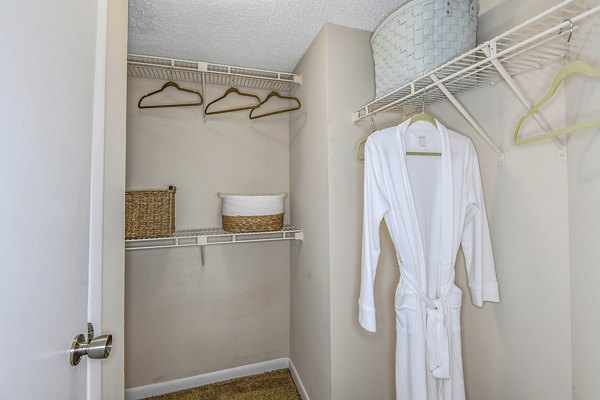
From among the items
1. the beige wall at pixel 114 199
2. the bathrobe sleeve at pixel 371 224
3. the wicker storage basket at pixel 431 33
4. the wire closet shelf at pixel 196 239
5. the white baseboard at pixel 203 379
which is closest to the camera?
the beige wall at pixel 114 199

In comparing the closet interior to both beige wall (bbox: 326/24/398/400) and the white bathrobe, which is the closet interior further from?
the white bathrobe

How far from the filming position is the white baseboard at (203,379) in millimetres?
1868

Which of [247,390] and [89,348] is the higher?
[89,348]

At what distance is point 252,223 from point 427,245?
101cm

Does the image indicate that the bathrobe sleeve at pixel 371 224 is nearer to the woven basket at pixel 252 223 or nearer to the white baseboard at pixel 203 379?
the woven basket at pixel 252 223

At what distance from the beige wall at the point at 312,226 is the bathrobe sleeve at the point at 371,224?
351 millimetres

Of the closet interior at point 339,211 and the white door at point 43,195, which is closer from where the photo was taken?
the white door at point 43,195

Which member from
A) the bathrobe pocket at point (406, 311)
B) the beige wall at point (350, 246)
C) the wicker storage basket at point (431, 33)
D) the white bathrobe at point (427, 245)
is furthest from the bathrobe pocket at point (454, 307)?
the wicker storage basket at point (431, 33)

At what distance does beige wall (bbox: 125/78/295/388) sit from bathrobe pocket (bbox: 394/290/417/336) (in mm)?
1182

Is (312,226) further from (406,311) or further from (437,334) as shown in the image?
(437,334)

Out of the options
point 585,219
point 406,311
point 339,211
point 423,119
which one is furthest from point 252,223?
point 585,219

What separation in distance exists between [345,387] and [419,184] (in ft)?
3.69

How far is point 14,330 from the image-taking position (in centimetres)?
42

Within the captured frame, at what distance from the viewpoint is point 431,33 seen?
1.05 metres
